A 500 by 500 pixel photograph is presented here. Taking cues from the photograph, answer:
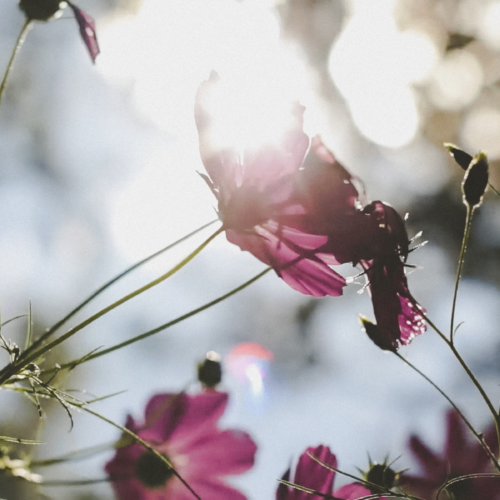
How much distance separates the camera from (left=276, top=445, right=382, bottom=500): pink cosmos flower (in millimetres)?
458

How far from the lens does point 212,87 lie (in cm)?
43

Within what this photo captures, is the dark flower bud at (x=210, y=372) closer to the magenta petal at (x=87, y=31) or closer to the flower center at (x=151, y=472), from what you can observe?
the flower center at (x=151, y=472)

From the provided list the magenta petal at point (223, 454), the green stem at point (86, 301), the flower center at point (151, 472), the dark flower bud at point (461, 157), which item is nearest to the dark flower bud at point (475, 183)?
the dark flower bud at point (461, 157)

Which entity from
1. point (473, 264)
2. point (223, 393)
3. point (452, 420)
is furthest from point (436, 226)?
point (223, 393)

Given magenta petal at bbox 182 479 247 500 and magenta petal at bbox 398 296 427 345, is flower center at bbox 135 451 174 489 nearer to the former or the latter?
magenta petal at bbox 182 479 247 500

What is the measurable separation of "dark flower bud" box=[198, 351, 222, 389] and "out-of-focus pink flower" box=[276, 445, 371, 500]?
0.14m

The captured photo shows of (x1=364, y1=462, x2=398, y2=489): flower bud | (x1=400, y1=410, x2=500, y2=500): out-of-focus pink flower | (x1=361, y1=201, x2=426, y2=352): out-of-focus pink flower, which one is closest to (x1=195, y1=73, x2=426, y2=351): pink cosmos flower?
(x1=361, y1=201, x2=426, y2=352): out-of-focus pink flower

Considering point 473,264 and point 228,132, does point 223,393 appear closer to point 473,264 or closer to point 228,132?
point 228,132

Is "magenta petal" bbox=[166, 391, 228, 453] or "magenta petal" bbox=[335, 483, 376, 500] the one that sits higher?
"magenta petal" bbox=[166, 391, 228, 453]

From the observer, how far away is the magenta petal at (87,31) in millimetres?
407

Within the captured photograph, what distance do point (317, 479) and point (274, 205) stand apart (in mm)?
248

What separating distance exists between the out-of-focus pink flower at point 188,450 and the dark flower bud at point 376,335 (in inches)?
7.0

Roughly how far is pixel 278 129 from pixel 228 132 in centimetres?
4

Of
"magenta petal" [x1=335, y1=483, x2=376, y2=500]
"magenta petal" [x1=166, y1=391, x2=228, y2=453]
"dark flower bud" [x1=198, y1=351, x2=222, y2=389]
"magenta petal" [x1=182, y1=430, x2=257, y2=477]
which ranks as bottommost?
"magenta petal" [x1=335, y1=483, x2=376, y2=500]
